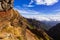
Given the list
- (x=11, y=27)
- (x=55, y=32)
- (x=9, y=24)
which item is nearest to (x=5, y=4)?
(x=9, y=24)

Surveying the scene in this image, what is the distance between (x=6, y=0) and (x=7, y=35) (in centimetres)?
176

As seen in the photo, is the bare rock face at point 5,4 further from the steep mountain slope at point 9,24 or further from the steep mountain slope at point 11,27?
the steep mountain slope at point 11,27

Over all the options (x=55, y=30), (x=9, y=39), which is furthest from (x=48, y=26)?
(x=9, y=39)

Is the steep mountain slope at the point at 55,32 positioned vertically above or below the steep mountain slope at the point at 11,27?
below

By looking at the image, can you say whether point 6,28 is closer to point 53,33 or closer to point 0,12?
point 0,12

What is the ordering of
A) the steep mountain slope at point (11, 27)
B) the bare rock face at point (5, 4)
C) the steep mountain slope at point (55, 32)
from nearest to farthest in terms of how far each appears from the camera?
the steep mountain slope at point (11, 27) → the bare rock face at point (5, 4) → the steep mountain slope at point (55, 32)

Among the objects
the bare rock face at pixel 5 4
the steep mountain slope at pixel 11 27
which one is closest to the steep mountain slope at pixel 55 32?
the steep mountain slope at pixel 11 27

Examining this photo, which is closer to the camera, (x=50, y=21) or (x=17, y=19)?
(x=17, y=19)

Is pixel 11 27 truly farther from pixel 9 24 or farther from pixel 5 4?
pixel 5 4

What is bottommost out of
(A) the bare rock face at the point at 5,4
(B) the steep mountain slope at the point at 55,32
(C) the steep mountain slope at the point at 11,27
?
(B) the steep mountain slope at the point at 55,32

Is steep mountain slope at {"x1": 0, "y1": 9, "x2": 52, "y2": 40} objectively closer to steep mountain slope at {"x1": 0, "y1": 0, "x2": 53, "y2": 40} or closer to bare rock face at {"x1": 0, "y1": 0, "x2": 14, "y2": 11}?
steep mountain slope at {"x1": 0, "y1": 0, "x2": 53, "y2": 40}

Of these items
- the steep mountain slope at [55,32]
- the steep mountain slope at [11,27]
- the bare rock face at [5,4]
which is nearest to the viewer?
the steep mountain slope at [11,27]

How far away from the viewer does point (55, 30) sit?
937 inches

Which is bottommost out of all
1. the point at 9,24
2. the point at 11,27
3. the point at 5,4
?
the point at 11,27
